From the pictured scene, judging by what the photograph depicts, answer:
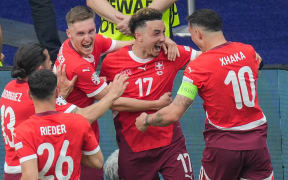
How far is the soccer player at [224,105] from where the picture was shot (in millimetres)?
5582

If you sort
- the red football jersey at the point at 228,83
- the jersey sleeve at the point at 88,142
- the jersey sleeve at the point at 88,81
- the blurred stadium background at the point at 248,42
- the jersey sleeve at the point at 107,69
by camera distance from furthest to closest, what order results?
1. the blurred stadium background at the point at 248,42
2. the jersey sleeve at the point at 107,69
3. the jersey sleeve at the point at 88,81
4. the red football jersey at the point at 228,83
5. the jersey sleeve at the point at 88,142

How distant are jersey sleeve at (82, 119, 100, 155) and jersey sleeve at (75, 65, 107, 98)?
3.21ft

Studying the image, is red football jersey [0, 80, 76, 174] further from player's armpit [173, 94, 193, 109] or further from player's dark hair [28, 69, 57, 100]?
player's armpit [173, 94, 193, 109]

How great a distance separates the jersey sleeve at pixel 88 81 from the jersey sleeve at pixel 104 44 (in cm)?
40

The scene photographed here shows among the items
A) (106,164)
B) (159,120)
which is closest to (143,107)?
(159,120)

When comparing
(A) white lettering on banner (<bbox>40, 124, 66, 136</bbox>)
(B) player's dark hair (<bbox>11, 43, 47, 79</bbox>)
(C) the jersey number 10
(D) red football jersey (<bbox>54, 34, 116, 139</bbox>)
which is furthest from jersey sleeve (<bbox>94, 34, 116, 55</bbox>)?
(A) white lettering on banner (<bbox>40, 124, 66, 136</bbox>)

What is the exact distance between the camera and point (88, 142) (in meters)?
4.93

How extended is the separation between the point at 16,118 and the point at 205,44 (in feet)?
5.86

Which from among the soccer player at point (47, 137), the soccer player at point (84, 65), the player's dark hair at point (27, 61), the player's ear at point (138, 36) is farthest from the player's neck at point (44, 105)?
the player's ear at point (138, 36)

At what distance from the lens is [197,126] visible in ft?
22.7

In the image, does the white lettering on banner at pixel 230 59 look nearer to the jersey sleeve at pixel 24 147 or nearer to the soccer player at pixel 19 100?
the soccer player at pixel 19 100

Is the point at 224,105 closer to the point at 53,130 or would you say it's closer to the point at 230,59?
the point at 230,59

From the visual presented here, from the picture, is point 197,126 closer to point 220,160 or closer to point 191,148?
point 191,148

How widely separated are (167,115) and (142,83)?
1.94 ft
